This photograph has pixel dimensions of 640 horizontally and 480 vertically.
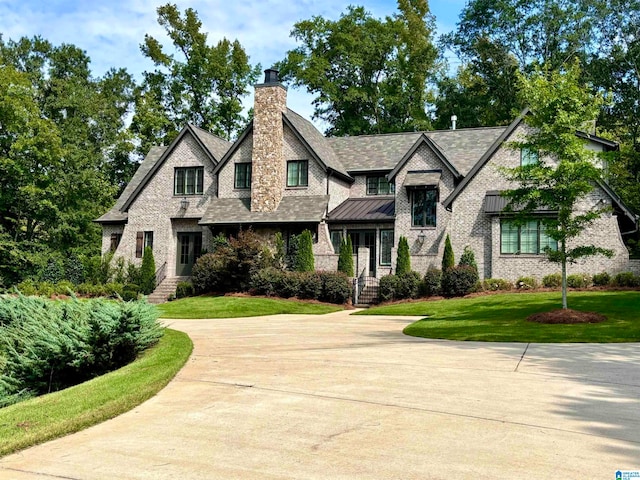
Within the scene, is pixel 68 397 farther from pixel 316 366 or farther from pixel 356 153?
pixel 356 153

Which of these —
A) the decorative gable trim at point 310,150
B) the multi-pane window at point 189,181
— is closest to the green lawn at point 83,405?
the decorative gable trim at point 310,150

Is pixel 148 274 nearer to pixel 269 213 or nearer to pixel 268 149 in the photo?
pixel 269 213

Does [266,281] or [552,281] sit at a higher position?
[552,281]

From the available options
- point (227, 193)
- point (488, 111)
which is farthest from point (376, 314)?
point (488, 111)

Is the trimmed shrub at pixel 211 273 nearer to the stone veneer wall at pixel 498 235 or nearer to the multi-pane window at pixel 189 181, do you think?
the multi-pane window at pixel 189 181

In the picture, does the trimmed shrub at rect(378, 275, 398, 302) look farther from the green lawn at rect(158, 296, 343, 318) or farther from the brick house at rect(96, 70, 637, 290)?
the brick house at rect(96, 70, 637, 290)

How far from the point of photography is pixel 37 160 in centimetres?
3822

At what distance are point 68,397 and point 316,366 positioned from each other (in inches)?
148

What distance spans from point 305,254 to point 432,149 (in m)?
8.31

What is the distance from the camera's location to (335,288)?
2720 centimetres

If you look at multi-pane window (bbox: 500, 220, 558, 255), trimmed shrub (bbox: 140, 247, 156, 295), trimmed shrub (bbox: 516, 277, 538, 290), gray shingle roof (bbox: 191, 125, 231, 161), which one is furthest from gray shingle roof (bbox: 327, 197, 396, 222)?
trimmed shrub (bbox: 140, 247, 156, 295)

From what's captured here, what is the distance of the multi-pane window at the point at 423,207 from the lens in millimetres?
30000

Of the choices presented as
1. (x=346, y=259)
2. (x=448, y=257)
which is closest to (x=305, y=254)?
(x=346, y=259)

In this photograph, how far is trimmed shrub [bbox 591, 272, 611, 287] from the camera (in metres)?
24.8
